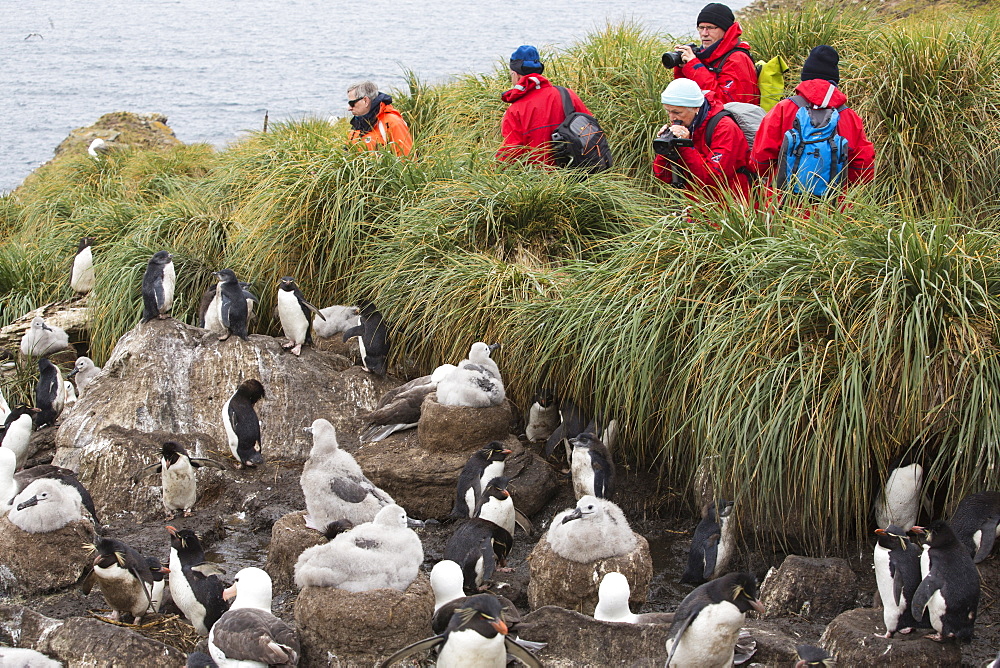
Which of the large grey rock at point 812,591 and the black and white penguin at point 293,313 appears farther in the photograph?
the black and white penguin at point 293,313

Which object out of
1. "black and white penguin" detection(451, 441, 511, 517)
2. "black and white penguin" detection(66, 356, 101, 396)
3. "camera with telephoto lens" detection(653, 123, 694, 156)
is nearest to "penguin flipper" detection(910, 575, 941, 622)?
"black and white penguin" detection(451, 441, 511, 517)

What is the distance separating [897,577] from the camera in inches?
188

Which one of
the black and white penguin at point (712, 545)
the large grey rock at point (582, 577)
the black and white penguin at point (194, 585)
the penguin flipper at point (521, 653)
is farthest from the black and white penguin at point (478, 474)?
the penguin flipper at point (521, 653)

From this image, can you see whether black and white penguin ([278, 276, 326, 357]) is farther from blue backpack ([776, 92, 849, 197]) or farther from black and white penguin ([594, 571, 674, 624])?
black and white penguin ([594, 571, 674, 624])

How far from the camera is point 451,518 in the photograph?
667 centimetres

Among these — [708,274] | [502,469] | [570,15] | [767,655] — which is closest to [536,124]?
[708,274]

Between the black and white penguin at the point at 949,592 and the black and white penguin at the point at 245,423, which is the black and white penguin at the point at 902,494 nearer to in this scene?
the black and white penguin at the point at 949,592

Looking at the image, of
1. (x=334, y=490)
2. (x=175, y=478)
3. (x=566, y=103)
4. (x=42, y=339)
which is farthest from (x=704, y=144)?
(x=42, y=339)

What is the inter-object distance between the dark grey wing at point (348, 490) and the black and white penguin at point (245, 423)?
56.8 inches

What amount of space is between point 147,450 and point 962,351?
527 centimetres

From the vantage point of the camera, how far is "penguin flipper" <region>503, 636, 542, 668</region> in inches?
182

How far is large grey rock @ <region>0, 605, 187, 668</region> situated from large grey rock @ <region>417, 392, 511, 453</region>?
7.66 feet

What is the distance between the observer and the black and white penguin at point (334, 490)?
5922 mm

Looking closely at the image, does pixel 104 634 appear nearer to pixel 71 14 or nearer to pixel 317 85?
pixel 317 85
